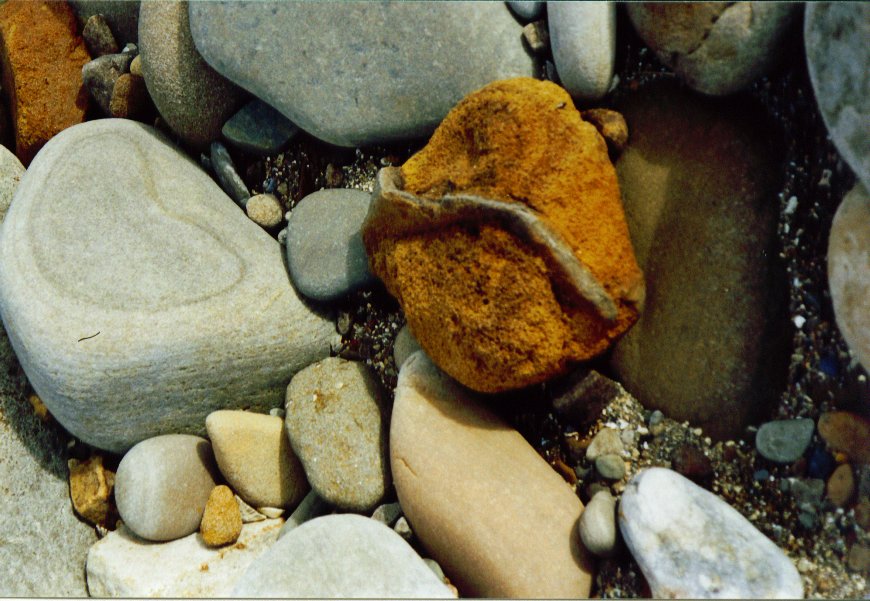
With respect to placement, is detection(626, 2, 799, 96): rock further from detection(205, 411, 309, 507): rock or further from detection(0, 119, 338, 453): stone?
detection(205, 411, 309, 507): rock

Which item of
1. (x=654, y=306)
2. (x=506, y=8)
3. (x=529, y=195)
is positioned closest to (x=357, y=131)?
(x=506, y=8)

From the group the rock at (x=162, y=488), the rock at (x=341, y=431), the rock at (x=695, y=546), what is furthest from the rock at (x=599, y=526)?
the rock at (x=162, y=488)

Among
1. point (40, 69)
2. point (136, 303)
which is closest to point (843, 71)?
point (136, 303)

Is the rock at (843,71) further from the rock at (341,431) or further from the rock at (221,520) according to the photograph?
the rock at (221,520)

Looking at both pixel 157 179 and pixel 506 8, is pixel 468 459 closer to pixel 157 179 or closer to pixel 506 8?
pixel 506 8

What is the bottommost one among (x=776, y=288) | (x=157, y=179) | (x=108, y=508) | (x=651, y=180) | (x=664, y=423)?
(x=108, y=508)

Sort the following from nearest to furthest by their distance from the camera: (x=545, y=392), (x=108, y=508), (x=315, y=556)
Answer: (x=315, y=556) → (x=545, y=392) → (x=108, y=508)

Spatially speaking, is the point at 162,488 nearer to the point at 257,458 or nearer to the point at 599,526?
the point at 257,458
